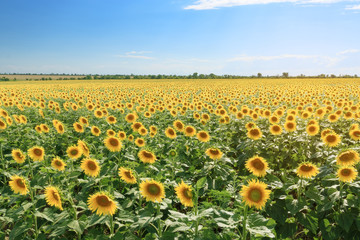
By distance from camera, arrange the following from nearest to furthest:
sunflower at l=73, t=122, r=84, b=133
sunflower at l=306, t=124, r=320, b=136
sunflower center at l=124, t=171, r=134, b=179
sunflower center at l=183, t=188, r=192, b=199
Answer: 1. sunflower center at l=183, t=188, r=192, b=199
2. sunflower center at l=124, t=171, r=134, b=179
3. sunflower at l=306, t=124, r=320, b=136
4. sunflower at l=73, t=122, r=84, b=133

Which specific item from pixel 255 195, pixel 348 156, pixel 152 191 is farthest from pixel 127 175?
pixel 348 156

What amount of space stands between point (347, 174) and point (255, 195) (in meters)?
1.59

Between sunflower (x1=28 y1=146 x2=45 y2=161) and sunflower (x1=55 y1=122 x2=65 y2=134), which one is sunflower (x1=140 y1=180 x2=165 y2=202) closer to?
sunflower (x1=28 y1=146 x2=45 y2=161)

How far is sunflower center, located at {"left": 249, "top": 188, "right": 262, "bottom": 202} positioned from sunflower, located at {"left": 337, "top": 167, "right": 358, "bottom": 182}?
4.83 feet

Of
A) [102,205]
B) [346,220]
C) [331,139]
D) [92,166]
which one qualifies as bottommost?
[346,220]

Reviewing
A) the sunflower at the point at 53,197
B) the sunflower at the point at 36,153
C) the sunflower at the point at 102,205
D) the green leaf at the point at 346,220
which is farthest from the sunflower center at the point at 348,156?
the sunflower at the point at 36,153

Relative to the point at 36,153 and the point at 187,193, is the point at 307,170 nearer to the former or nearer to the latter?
the point at 187,193

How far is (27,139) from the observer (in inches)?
271

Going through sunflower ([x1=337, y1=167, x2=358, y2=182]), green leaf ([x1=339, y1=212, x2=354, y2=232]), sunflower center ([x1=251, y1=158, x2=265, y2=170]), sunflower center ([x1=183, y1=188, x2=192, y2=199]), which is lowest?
green leaf ([x1=339, y1=212, x2=354, y2=232])

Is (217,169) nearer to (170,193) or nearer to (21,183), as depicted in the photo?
(170,193)

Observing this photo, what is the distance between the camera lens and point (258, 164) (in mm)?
3438

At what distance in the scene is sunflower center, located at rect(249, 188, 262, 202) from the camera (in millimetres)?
2672

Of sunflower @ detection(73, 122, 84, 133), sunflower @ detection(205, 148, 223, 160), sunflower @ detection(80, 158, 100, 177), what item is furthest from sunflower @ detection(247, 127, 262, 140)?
sunflower @ detection(73, 122, 84, 133)

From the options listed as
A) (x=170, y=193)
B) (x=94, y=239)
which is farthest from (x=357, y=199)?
(x=94, y=239)
